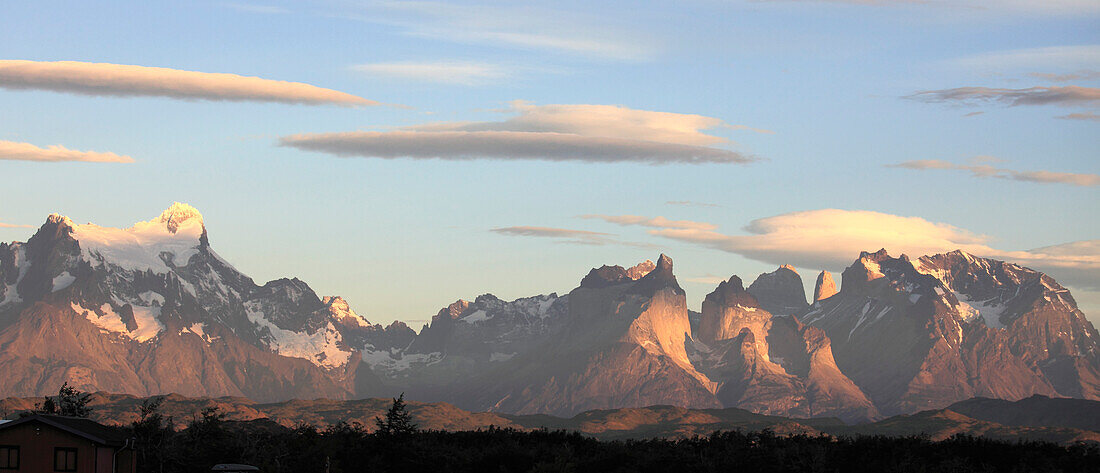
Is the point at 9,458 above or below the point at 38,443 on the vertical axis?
below

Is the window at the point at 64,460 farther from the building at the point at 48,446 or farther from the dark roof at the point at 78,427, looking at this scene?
the dark roof at the point at 78,427

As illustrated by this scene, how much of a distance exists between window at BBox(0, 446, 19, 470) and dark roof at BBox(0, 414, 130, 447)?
181 centimetres

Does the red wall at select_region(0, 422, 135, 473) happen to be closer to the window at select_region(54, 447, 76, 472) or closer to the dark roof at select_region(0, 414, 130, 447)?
the window at select_region(54, 447, 76, 472)

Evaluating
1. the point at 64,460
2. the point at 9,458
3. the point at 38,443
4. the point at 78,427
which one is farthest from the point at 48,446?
the point at 9,458

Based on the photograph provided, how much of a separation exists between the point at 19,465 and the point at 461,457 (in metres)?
79.0

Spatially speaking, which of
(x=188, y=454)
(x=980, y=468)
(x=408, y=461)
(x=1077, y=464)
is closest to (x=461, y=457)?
(x=408, y=461)

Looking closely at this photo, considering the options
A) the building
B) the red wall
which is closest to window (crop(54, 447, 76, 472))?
the building

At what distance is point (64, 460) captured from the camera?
120 m

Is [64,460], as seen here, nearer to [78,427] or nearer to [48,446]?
[48,446]

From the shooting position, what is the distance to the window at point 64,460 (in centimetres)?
11975

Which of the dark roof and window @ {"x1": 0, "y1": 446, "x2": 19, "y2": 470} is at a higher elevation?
the dark roof

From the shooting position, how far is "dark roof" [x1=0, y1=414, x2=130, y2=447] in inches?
4673

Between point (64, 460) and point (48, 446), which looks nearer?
point (48, 446)

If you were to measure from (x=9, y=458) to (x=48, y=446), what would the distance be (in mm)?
3223
